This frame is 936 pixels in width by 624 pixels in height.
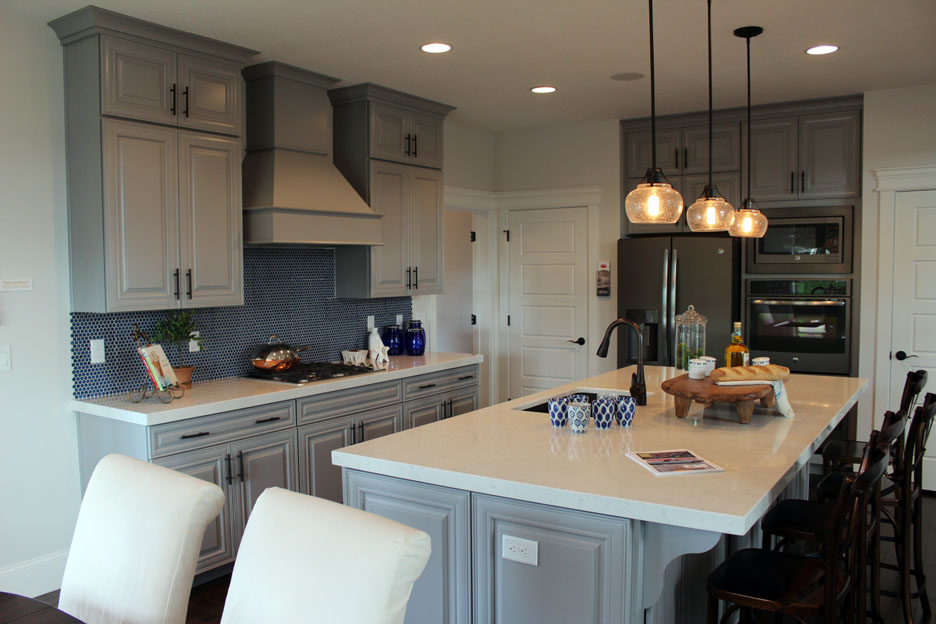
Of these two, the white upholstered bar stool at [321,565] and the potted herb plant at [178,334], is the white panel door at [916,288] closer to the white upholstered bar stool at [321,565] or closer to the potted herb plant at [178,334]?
the potted herb plant at [178,334]

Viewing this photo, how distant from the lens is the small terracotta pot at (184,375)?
11.8 ft

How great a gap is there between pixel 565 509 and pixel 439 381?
9.15ft

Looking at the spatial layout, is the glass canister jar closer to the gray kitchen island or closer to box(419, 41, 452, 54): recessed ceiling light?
the gray kitchen island

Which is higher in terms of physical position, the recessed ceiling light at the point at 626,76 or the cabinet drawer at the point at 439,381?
the recessed ceiling light at the point at 626,76

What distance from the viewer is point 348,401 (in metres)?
4.04

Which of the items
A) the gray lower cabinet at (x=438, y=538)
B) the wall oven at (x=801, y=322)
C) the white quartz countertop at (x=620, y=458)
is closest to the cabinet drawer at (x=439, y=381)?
the white quartz countertop at (x=620, y=458)

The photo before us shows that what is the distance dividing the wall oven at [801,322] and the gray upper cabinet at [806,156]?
0.63 metres

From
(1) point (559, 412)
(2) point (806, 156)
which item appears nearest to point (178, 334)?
(1) point (559, 412)

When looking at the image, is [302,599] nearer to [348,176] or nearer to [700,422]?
[700,422]

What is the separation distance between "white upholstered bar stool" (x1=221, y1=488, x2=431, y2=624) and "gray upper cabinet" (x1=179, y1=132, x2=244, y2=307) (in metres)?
2.30

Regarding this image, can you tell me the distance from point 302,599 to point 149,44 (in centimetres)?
288

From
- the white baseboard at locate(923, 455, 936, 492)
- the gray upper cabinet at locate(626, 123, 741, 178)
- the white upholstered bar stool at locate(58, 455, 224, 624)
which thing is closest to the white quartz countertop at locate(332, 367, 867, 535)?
the white upholstered bar stool at locate(58, 455, 224, 624)

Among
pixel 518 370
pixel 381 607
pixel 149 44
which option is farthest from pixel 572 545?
pixel 518 370

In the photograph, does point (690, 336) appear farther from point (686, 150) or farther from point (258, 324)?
point (258, 324)
